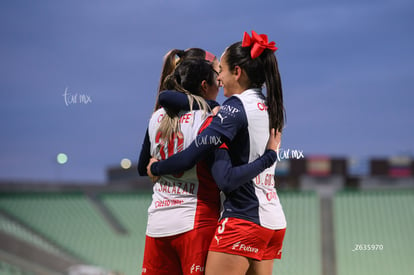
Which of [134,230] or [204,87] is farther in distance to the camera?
[134,230]

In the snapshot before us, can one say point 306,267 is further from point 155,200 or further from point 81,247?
point 155,200

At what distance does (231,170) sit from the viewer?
66.3 inches

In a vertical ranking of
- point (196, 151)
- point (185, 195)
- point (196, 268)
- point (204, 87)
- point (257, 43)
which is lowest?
point (196, 268)

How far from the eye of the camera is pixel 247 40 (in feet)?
5.88

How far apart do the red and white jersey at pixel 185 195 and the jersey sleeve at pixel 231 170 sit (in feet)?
0.34

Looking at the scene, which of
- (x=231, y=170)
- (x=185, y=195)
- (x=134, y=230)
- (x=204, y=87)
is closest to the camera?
(x=231, y=170)

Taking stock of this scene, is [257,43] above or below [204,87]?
above

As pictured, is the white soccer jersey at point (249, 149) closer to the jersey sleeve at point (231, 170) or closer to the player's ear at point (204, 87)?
the jersey sleeve at point (231, 170)

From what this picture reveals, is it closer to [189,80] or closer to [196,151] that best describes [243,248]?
[196,151]

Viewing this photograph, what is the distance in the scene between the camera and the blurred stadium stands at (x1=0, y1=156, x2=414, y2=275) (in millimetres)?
7266

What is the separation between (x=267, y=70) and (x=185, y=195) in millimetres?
545

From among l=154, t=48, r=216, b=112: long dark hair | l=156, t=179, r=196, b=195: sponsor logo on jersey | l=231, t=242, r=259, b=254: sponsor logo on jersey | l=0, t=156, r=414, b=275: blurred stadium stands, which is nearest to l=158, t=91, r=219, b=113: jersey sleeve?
l=154, t=48, r=216, b=112: long dark hair

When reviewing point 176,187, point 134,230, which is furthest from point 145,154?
point 134,230

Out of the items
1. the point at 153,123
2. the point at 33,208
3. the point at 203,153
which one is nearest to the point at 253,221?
the point at 203,153
